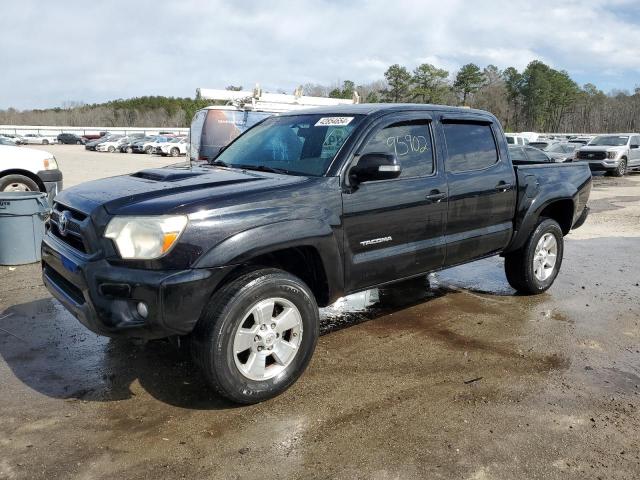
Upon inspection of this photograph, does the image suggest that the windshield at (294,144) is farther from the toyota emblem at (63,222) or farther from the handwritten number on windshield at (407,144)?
the toyota emblem at (63,222)

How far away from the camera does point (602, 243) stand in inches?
361

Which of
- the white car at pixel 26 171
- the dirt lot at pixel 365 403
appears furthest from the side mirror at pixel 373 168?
the white car at pixel 26 171

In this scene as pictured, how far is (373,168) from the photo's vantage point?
3801 millimetres

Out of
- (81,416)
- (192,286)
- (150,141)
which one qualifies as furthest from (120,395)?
(150,141)

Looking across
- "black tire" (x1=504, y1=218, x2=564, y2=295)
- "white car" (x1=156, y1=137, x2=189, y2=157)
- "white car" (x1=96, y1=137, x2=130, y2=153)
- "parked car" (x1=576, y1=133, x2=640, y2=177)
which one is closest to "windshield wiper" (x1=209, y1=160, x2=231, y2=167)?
"black tire" (x1=504, y1=218, x2=564, y2=295)

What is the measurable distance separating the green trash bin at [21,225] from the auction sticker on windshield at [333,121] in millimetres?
4377

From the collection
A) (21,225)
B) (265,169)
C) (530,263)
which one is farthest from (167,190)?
(21,225)

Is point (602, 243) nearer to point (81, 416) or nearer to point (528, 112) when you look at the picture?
point (81, 416)

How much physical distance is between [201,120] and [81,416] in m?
10.2

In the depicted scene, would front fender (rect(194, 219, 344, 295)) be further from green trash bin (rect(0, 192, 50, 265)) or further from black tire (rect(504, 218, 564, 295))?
green trash bin (rect(0, 192, 50, 265))

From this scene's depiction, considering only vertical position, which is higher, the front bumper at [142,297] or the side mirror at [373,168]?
the side mirror at [373,168]

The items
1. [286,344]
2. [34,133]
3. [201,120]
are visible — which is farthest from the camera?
[34,133]

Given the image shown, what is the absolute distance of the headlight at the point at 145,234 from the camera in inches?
123

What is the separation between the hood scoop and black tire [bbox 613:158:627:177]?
76.1 feet
